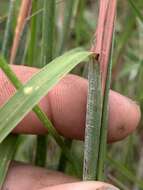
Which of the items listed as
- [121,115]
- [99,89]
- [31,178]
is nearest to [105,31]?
[99,89]

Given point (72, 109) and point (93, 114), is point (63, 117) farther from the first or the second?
point (93, 114)

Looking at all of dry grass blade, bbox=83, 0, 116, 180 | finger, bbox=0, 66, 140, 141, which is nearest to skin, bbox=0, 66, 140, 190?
finger, bbox=0, 66, 140, 141

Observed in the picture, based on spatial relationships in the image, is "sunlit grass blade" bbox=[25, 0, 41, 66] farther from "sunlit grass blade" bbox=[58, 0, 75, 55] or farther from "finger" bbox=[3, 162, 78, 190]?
"finger" bbox=[3, 162, 78, 190]

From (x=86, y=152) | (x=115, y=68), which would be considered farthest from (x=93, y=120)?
(x=115, y=68)

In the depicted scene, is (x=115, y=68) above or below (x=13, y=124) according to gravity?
above

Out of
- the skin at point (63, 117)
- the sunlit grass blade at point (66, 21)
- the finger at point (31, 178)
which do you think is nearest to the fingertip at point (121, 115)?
the skin at point (63, 117)

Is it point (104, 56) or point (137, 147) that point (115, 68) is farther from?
point (104, 56)
